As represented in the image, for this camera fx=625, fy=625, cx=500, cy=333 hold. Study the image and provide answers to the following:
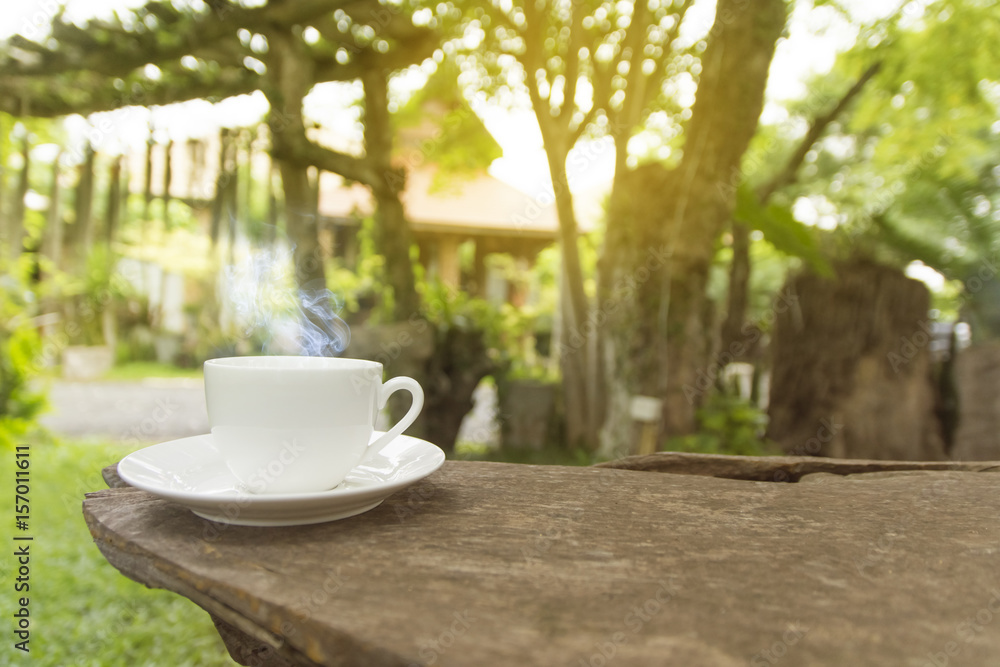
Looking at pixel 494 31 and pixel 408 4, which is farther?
pixel 494 31

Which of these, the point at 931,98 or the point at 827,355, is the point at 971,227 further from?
the point at 827,355

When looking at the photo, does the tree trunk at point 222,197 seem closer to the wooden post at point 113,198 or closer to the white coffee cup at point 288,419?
the wooden post at point 113,198

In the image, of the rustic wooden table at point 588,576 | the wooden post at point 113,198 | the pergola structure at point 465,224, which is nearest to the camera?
the rustic wooden table at point 588,576

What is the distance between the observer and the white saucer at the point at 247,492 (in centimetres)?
67

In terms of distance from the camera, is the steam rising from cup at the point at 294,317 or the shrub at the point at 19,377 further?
the shrub at the point at 19,377

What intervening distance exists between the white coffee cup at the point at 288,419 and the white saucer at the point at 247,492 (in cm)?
4

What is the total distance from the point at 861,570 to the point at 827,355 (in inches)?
166

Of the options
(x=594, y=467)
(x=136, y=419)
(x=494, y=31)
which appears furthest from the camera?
(x=136, y=419)

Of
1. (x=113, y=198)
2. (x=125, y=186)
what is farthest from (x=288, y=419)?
(x=125, y=186)

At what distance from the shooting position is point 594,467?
1.09 metres

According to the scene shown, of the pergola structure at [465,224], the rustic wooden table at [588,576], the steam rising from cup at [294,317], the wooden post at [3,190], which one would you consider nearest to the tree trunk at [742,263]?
the steam rising from cup at [294,317]

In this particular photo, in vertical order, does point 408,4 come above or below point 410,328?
above

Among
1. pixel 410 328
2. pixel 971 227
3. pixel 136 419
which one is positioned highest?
pixel 971 227

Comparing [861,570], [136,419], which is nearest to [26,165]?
[136,419]
